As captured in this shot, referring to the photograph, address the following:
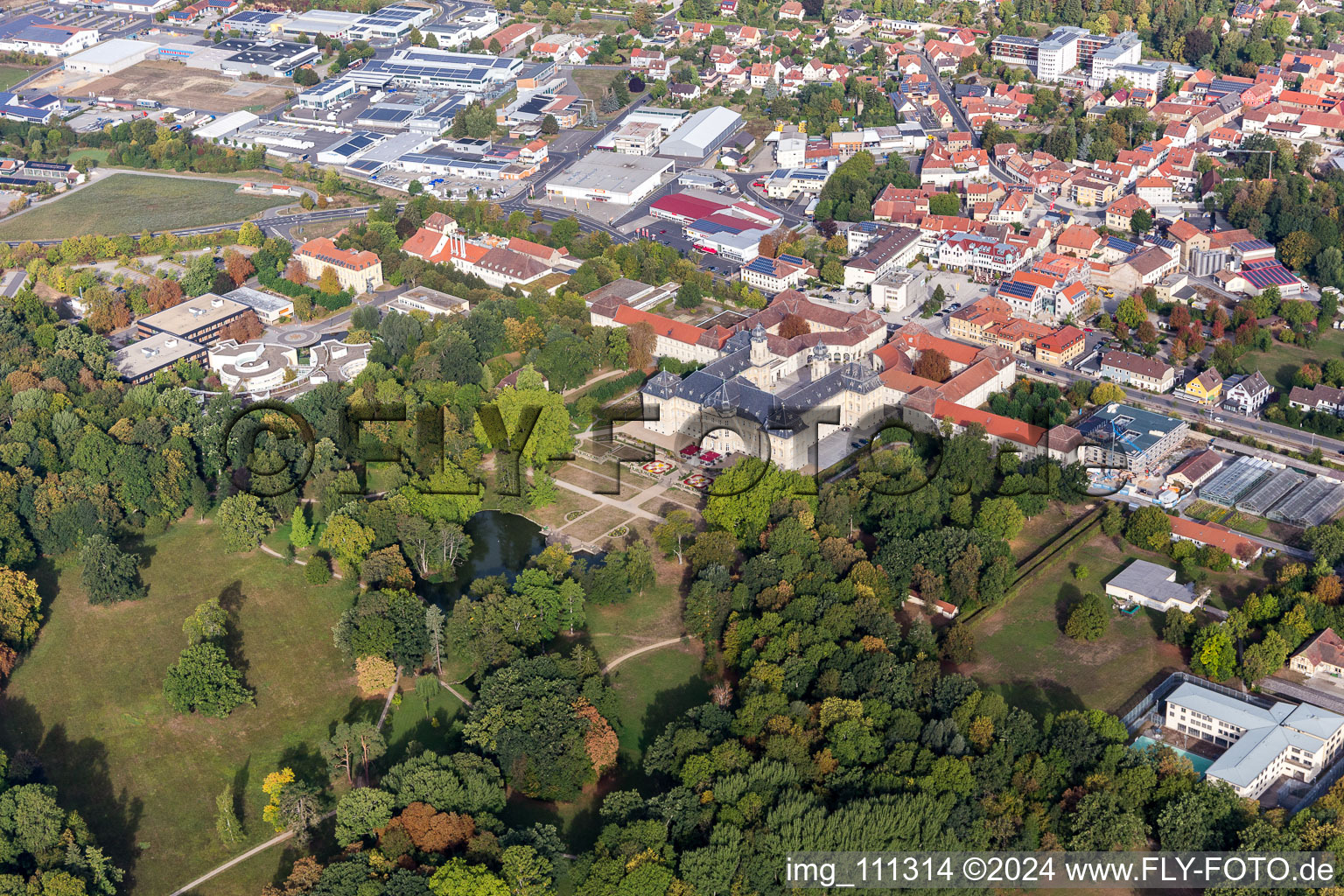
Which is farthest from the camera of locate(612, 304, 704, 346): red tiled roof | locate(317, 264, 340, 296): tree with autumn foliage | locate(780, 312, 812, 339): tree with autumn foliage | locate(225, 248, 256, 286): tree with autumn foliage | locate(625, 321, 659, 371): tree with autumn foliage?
locate(225, 248, 256, 286): tree with autumn foliage

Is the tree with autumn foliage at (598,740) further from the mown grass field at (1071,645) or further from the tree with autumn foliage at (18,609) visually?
the tree with autumn foliage at (18,609)

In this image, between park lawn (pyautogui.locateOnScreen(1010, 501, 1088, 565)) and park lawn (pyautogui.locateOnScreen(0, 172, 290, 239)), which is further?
park lawn (pyautogui.locateOnScreen(0, 172, 290, 239))

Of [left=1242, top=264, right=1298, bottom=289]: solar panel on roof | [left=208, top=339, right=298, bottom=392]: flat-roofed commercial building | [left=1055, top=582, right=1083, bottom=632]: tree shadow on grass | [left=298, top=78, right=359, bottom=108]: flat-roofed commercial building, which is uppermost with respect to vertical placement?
[left=298, top=78, right=359, bottom=108]: flat-roofed commercial building

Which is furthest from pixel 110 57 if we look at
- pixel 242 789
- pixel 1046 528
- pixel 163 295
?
pixel 1046 528

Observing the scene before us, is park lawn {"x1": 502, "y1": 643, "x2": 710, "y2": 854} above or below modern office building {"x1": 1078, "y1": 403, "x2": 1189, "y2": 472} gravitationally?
below

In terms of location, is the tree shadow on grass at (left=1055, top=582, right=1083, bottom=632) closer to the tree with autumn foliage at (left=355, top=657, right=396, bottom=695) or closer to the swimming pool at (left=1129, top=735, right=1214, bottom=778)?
the swimming pool at (left=1129, top=735, right=1214, bottom=778)

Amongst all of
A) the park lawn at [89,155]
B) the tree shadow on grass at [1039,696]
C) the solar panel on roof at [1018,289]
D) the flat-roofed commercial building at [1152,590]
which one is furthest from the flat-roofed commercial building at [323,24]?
the tree shadow on grass at [1039,696]

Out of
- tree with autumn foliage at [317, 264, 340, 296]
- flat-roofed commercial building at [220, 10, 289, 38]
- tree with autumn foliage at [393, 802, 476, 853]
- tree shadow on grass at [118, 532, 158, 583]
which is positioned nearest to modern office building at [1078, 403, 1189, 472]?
tree with autumn foliage at [393, 802, 476, 853]
